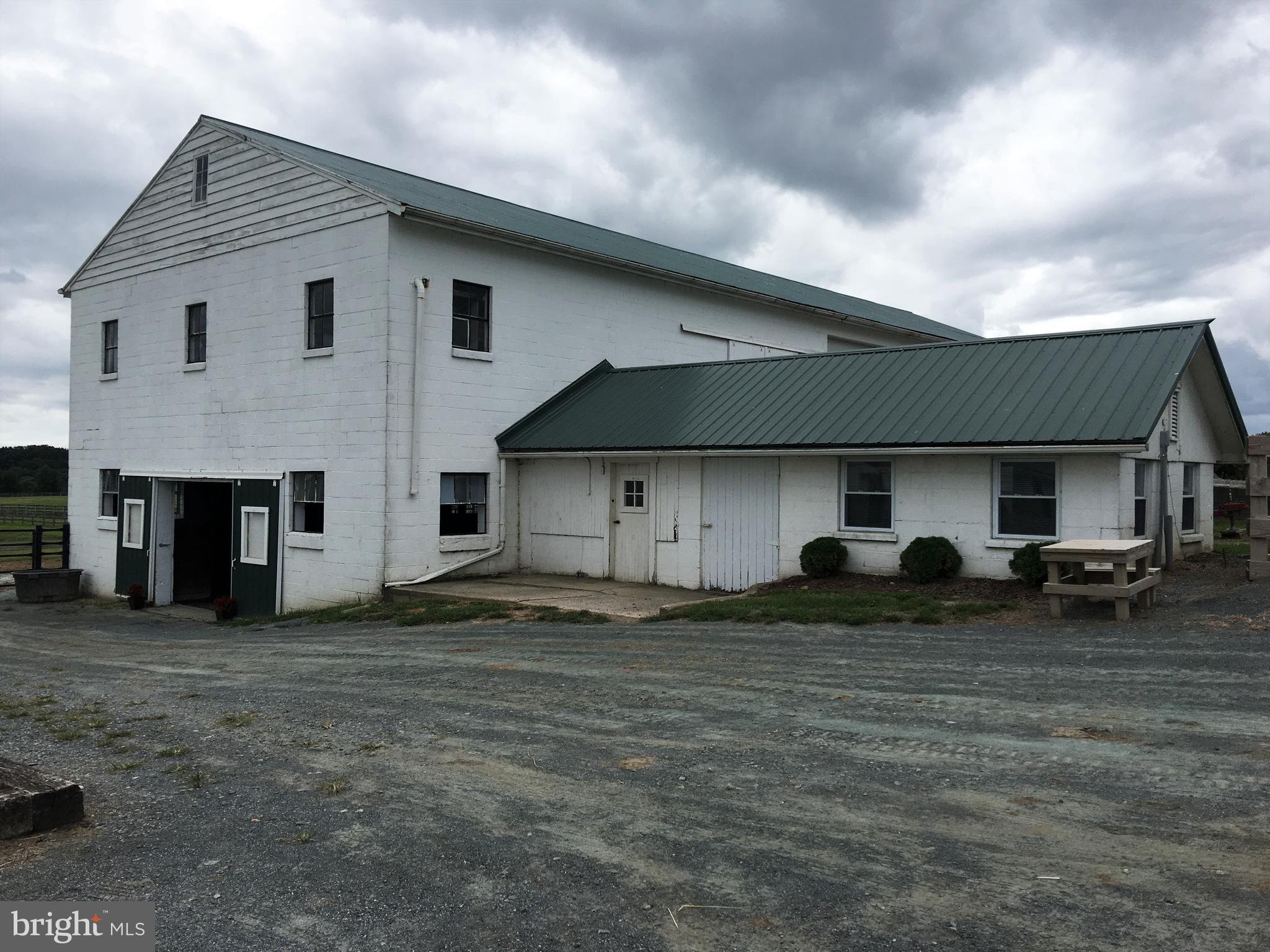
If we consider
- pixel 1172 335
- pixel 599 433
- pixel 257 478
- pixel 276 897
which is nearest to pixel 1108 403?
pixel 1172 335

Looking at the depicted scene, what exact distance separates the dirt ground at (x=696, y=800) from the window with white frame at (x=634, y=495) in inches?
305

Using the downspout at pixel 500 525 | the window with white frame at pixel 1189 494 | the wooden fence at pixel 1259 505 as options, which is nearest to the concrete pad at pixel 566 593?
the downspout at pixel 500 525

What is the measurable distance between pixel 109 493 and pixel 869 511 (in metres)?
19.1

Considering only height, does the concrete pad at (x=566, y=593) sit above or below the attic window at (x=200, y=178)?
below

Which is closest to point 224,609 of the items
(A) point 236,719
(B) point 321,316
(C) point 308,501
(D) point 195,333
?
(C) point 308,501

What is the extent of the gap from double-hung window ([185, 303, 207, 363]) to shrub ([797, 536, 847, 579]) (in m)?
14.3

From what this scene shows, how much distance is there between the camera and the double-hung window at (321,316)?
19.3 m

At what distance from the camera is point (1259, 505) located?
47.5 ft

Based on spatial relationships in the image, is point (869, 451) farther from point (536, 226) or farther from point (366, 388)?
point (536, 226)

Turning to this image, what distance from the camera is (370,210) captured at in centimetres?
1808

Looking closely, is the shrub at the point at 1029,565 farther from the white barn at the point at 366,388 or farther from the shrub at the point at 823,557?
the shrub at the point at 823,557

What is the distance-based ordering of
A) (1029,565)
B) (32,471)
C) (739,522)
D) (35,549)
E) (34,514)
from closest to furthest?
(1029,565), (739,522), (35,549), (34,514), (32,471)

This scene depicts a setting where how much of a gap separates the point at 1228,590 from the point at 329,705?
11707 millimetres

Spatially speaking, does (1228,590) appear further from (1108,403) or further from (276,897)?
(276,897)
